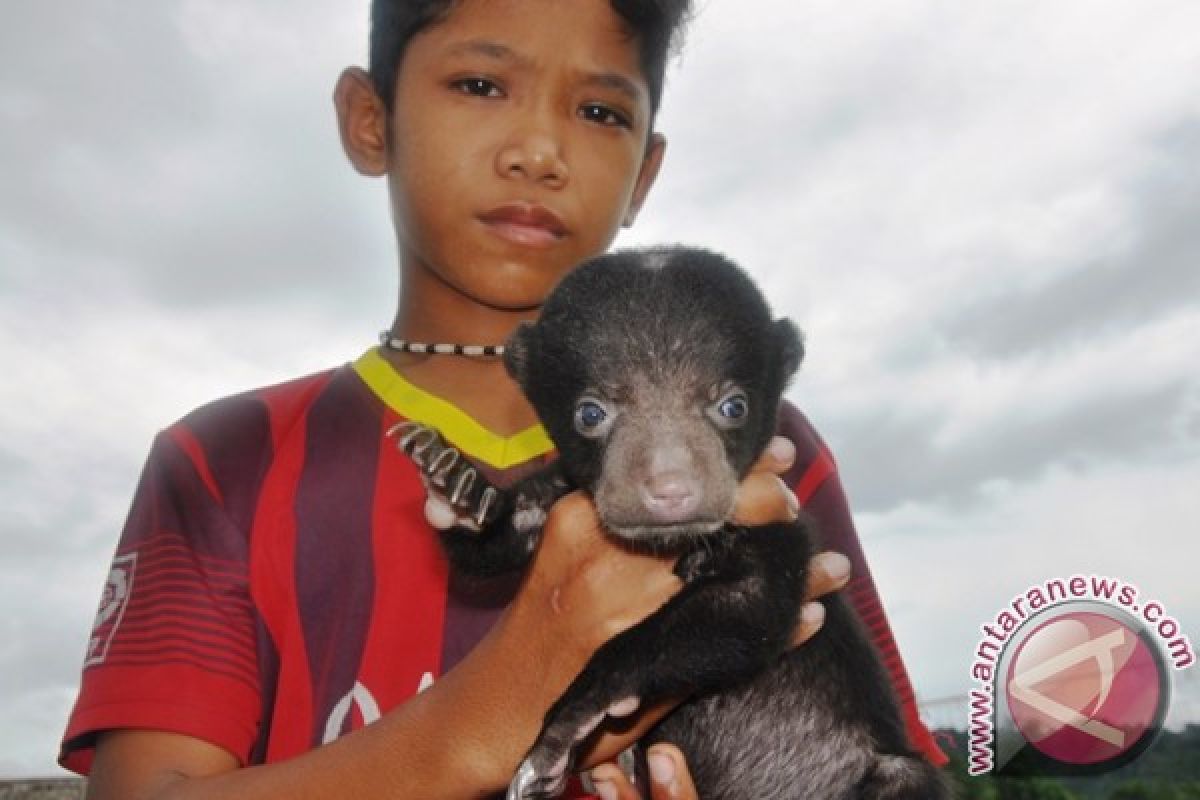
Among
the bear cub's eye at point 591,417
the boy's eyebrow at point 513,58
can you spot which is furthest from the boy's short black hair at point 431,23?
the bear cub's eye at point 591,417

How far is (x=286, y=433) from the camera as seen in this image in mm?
4457

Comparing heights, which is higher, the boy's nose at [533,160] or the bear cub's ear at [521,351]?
the boy's nose at [533,160]

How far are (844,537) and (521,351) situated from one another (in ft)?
4.78

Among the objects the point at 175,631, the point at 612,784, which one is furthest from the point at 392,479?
the point at 612,784

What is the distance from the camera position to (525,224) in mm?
4254

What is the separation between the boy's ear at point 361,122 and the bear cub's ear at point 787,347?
1716 millimetres

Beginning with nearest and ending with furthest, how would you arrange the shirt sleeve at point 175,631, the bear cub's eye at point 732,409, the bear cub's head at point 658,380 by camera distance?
the bear cub's head at point 658,380 < the bear cub's eye at point 732,409 < the shirt sleeve at point 175,631

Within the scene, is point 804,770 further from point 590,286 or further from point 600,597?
point 590,286

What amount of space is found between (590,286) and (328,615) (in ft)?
4.72

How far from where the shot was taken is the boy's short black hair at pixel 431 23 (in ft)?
14.5

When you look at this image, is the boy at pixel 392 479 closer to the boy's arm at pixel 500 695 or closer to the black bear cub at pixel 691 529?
the boy's arm at pixel 500 695

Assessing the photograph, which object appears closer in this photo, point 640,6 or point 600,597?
point 600,597

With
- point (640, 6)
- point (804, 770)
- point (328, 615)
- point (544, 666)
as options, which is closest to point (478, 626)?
point (328, 615)

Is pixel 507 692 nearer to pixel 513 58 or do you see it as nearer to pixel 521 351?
pixel 521 351
